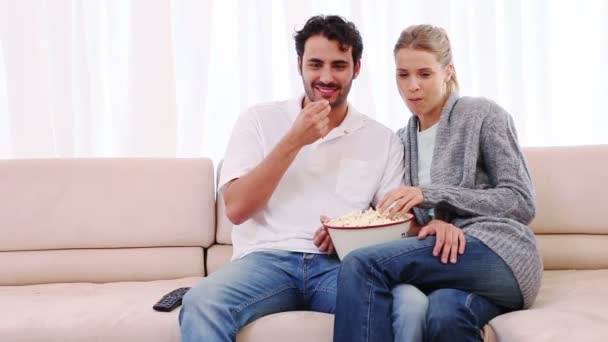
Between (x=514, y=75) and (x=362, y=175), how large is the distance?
113cm

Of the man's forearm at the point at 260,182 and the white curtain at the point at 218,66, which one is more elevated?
the white curtain at the point at 218,66

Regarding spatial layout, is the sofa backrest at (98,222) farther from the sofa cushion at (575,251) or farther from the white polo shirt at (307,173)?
the sofa cushion at (575,251)

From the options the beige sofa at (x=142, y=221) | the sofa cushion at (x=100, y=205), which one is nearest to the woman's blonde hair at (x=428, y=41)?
the beige sofa at (x=142, y=221)

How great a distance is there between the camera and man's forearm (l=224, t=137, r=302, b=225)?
1.79 meters

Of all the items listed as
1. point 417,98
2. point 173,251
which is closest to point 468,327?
point 417,98

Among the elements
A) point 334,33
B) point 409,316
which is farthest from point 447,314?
point 334,33

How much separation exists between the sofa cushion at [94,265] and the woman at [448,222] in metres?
0.87

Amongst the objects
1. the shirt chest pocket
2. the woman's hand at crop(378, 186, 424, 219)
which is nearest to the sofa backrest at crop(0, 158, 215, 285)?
the shirt chest pocket

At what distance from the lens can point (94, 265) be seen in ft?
7.25

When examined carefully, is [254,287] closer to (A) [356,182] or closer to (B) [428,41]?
(A) [356,182]

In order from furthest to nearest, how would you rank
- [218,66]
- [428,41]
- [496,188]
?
[218,66], [428,41], [496,188]

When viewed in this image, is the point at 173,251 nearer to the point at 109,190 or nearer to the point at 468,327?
the point at 109,190

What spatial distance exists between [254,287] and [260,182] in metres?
0.30

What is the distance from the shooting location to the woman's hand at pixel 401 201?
66.4 inches
